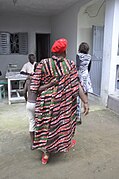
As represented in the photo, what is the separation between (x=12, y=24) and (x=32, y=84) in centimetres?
570

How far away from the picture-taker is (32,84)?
1.98 m

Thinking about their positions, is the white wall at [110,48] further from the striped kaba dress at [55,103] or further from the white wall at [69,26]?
the striped kaba dress at [55,103]

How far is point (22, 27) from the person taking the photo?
7062mm

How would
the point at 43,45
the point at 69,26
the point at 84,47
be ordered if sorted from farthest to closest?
the point at 43,45
the point at 69,26
the point at 84,47

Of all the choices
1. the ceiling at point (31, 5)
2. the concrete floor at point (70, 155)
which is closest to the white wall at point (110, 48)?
the concrete floor at point (70, 155)

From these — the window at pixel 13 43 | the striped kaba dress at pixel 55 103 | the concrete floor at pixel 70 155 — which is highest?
the window at pixel 13 43

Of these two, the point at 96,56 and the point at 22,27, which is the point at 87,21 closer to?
the point at 96,56

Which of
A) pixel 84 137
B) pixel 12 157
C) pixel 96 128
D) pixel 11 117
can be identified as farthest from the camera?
pixel 11 117

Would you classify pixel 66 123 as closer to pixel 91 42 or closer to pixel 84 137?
pixel 84 137

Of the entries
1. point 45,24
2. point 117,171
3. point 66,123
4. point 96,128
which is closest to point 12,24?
point 45,24

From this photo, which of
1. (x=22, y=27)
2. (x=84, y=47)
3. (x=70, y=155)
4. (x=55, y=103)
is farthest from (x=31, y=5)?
(x=70, y=155)

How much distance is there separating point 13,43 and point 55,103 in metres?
5.76

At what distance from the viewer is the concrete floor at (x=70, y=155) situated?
1.92 m

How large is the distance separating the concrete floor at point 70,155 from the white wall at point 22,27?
13.8 ft
